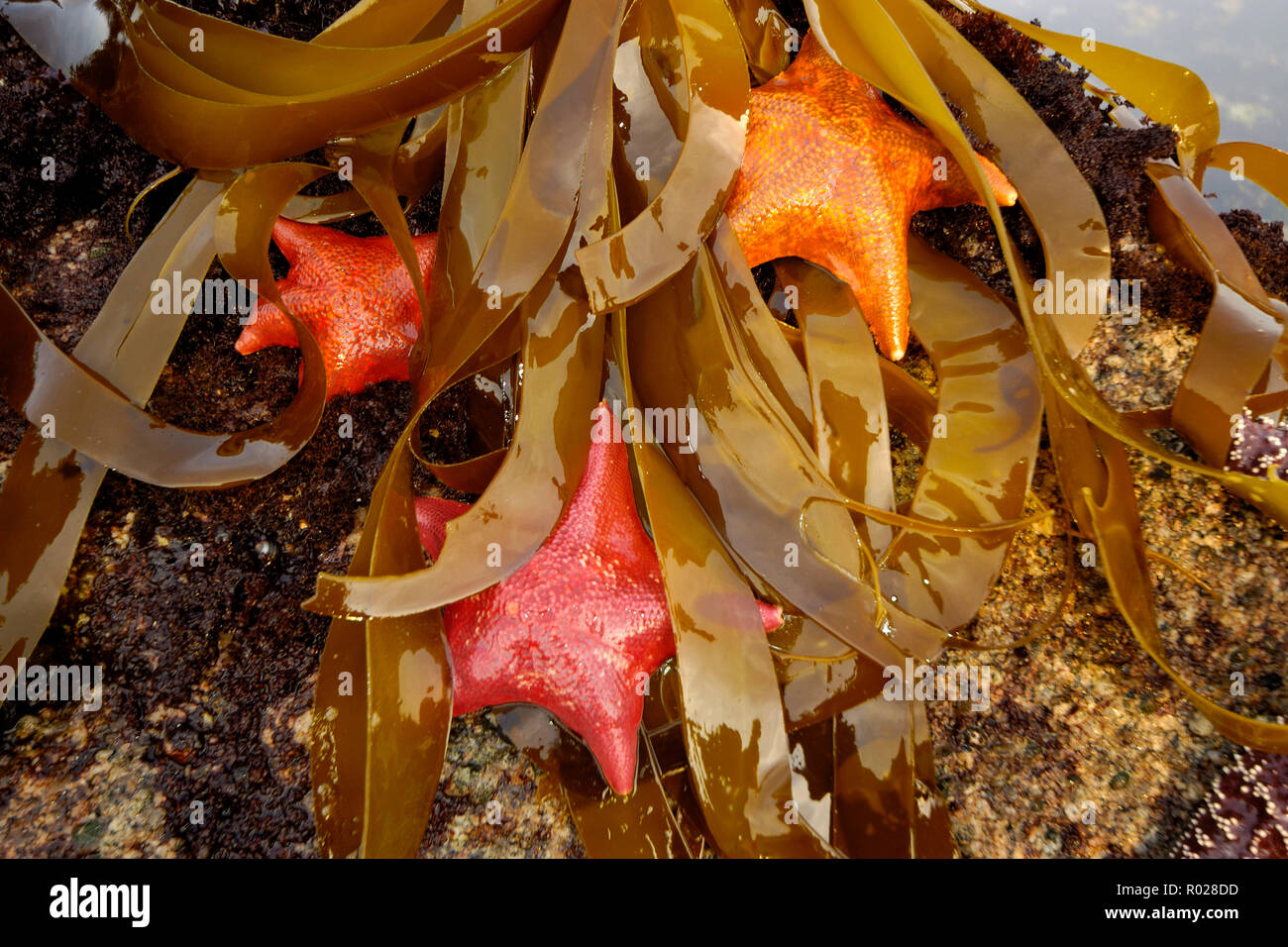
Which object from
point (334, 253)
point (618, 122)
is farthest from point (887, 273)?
point (334, 253)


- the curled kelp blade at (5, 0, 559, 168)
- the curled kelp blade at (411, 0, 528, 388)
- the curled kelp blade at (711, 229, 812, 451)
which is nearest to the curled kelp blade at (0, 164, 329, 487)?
the curled kelp blade at (5, 0, 559, 168)

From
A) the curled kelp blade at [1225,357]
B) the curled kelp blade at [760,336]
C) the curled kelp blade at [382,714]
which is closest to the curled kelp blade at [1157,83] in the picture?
the curled kelp blade at [1225,357]

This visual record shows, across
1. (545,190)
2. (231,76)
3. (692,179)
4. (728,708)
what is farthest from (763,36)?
(728,708)

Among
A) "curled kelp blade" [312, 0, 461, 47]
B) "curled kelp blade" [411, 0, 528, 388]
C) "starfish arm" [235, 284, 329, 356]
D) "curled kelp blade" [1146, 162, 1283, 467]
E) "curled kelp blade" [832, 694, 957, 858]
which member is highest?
"curled kelp blade" [312, 0, 461, 47]

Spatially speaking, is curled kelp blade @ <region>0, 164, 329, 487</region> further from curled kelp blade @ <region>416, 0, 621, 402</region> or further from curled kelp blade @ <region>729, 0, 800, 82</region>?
curled kelp blade @ <region>729, 0, 800, 82</region>

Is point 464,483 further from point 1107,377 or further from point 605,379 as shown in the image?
point 1107,377

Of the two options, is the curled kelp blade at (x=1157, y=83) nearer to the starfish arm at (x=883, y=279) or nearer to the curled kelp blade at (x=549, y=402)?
the starfish arm at (x=883, y=279)

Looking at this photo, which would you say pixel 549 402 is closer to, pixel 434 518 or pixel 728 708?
pixel 434 518
